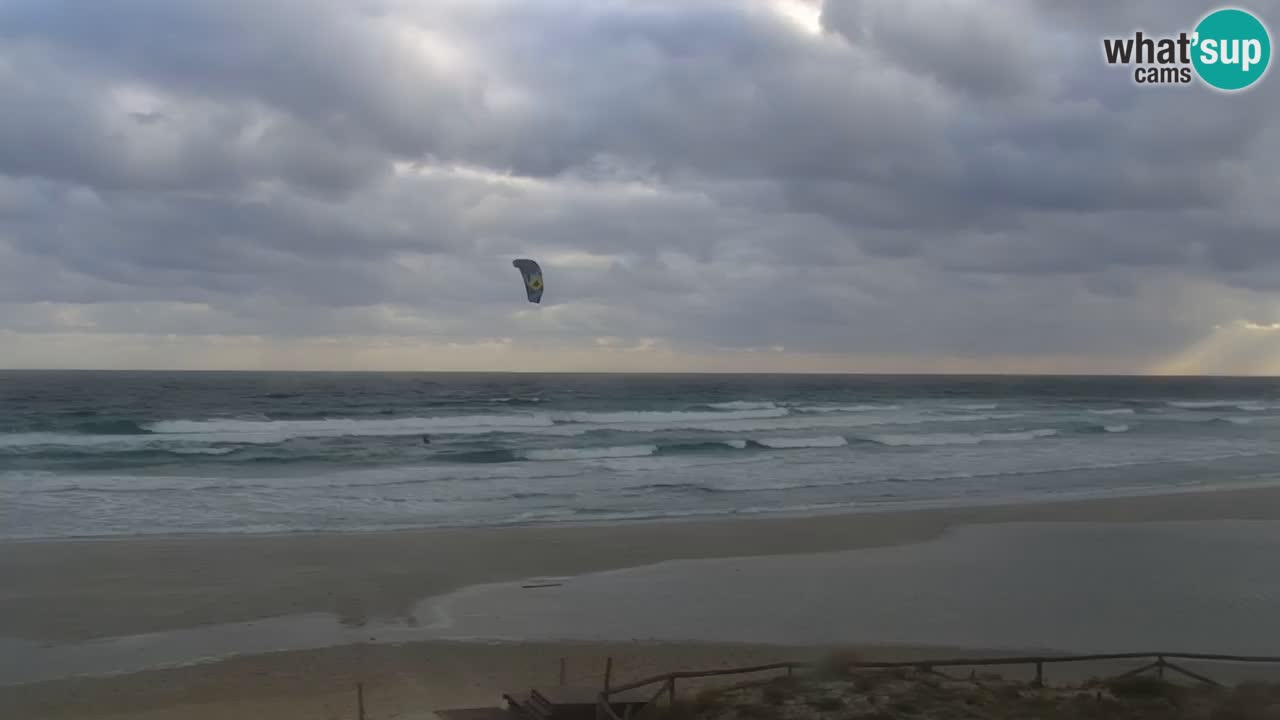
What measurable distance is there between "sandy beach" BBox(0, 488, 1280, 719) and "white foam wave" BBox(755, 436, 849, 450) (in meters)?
14.2

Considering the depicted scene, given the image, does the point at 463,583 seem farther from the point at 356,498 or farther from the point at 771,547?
the point at 356,498

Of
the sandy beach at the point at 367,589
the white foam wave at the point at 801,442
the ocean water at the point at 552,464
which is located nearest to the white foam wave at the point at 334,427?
the ocean water at the point at 552,464

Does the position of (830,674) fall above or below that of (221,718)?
above

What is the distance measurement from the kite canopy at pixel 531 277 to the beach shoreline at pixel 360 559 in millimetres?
4463

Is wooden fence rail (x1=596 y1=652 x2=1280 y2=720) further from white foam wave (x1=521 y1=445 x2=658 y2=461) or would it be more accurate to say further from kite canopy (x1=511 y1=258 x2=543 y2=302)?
white foam wave (x1=521 y1=445 x2=658 y2=461)

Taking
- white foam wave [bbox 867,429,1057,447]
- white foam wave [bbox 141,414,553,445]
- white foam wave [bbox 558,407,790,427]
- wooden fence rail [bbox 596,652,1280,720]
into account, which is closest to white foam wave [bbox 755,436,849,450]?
white foam wave [bbox 867,429,1057,447]

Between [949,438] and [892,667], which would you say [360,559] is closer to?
[892,667]

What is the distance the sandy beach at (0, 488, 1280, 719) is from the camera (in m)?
10.4

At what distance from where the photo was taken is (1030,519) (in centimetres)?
2073

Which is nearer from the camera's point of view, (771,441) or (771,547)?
(771,547)

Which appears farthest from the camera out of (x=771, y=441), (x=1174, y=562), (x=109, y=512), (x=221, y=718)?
(x=771, y=441)

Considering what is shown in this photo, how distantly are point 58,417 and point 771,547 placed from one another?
47.0m

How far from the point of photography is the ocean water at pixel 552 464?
866 inches

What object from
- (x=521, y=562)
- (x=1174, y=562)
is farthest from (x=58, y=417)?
(x=1174, y=562)
